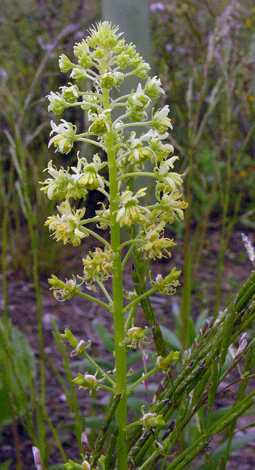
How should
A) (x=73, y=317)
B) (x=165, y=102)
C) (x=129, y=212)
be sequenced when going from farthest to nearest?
1. (x=165, y=102)
2. (x=73, y=317)
3. (x=129, y=212)

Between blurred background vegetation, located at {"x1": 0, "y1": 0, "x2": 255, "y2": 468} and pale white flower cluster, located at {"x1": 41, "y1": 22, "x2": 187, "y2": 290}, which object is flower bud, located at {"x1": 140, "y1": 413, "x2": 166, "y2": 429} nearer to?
pale white flower cluster, located at {"x1": 41, "y1": 22, "x2": 187, "y2": 290}

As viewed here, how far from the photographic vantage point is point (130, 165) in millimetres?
892

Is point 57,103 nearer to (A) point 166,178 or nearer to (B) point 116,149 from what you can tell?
(B) point 116,149

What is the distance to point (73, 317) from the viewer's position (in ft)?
10.9

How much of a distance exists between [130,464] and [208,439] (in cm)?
18

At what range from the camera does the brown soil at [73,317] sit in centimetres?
221

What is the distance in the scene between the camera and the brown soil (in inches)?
87.0

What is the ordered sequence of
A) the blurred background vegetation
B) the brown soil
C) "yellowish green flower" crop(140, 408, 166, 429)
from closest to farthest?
"yellowish green flower" crop(140, 408, 166, 429) < the brown soil < the blurred background vegetation

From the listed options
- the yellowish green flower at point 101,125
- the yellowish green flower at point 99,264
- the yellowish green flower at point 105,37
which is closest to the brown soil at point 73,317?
the yellowish green flower at point 99,264

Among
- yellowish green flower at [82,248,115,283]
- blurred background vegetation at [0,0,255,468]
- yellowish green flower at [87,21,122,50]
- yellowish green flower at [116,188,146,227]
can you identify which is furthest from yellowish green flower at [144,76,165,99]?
blurred background vegetation at [0,0,255,468]

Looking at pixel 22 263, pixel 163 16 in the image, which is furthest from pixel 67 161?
pixel 163 16

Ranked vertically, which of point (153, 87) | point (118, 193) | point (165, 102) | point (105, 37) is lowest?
point (118, 193)

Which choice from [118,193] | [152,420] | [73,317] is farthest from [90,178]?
[73,317]

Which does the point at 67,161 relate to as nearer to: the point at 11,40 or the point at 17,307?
the point at 17,307
